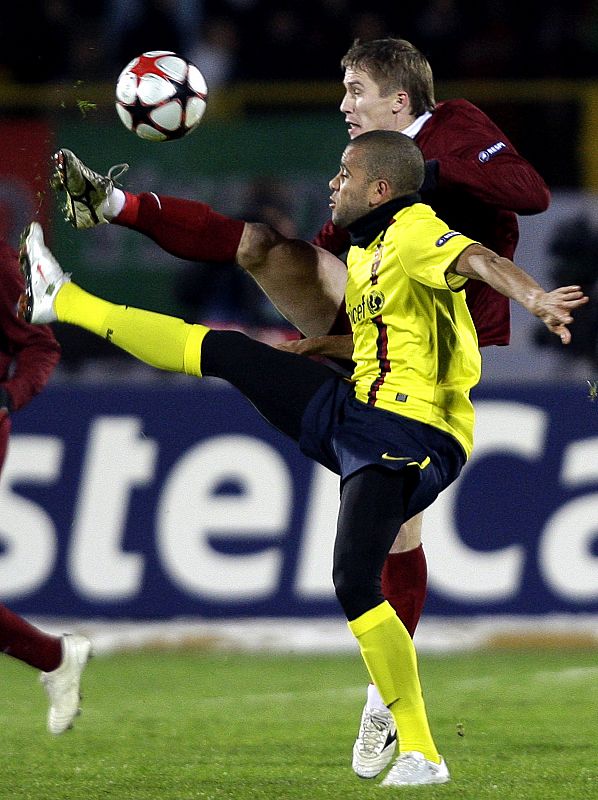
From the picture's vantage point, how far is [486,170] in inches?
192

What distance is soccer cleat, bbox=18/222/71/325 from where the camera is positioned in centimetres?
491

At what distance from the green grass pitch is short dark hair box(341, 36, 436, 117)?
221 cm

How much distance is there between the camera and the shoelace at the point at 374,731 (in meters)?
4.84

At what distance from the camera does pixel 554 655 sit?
782 cm

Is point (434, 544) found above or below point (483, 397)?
below

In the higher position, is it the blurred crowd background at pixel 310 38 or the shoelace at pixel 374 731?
the blurred crowd background at pixel 310 38

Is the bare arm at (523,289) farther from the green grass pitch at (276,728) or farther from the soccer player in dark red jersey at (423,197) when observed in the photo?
the green grass pitch at (276,728)

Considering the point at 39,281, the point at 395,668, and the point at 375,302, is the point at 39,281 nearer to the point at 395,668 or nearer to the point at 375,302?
the point at 375,302

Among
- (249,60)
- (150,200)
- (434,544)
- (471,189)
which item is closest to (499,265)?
(471,189)

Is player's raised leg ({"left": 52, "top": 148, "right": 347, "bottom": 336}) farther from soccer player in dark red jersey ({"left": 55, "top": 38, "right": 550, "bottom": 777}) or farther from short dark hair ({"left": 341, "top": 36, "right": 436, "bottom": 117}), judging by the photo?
short dark hair ({"left": 341, "top": 36, "right": 436, "bottom": 117})

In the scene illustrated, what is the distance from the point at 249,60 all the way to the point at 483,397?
3379 mm

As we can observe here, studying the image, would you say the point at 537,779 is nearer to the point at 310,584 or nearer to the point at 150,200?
the point at 150,200

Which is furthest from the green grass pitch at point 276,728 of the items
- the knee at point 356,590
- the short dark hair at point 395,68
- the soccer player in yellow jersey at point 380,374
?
the short dark hair at point 395,68

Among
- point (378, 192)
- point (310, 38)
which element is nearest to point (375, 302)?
point (378, 192)
